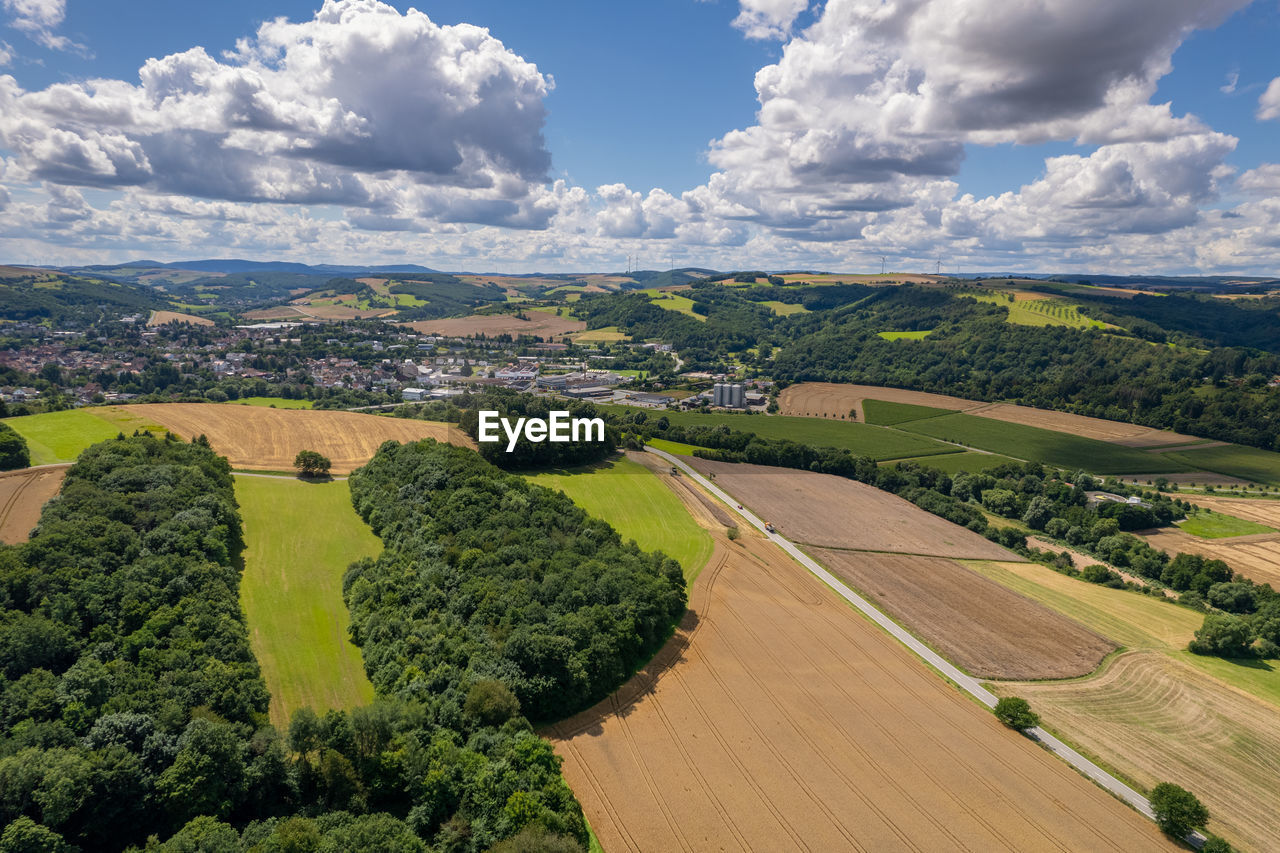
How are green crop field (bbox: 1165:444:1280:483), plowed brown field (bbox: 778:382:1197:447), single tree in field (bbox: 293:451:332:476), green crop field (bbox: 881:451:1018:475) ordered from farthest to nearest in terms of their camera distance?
1. plowed brown field (bbox: 778:382:1197:447)
2. green crop field (bbox: 881:451:1018:475)
3. green crop field (bbox: 1165:444:1280:483)
4. single tree in field (bbox: 293:451:332:476)

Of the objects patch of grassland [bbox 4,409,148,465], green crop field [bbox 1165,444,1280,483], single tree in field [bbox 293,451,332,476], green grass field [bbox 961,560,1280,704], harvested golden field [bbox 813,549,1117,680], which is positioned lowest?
green grass field [bbox 961,560,1280,704]

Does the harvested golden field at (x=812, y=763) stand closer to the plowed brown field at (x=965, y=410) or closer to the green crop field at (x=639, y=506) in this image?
the green crop field at (x=639, y=506)

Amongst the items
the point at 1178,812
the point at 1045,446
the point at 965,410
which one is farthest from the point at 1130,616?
the point at 965,410

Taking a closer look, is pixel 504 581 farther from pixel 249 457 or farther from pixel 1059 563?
pixel 1059 563

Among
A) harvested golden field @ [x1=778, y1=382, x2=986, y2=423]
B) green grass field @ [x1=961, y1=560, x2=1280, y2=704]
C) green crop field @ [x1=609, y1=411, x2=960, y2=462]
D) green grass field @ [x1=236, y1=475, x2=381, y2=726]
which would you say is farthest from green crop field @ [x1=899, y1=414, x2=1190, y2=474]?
green grass field @ [x1=236, y1=475, x2=381, y2=726]

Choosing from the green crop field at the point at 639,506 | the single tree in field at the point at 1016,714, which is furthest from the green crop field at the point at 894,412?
the single tree in field at the point at 1016,714

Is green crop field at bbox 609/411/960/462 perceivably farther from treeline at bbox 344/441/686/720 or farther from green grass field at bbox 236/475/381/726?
green grass field at bbox 236/475/381/726
